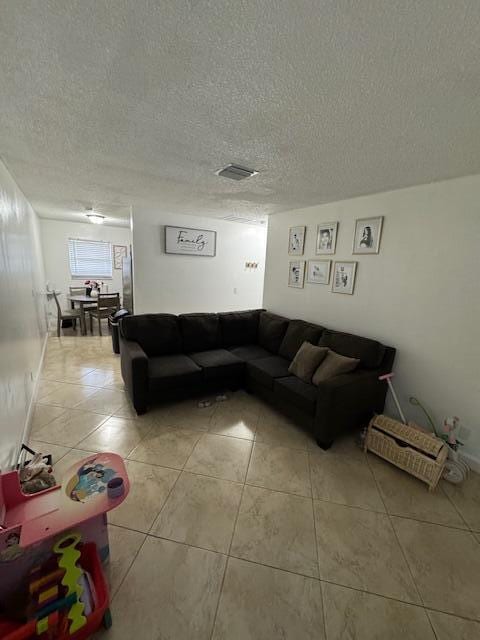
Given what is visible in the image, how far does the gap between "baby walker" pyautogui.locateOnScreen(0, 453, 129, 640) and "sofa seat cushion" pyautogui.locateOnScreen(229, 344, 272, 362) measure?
211 centimetres

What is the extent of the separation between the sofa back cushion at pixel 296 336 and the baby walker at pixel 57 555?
2296mm

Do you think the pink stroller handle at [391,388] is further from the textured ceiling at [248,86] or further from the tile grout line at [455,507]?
the textured ceiling at [248,86]

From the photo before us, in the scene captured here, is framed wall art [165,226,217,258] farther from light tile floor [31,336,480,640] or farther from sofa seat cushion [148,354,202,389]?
light tile floor [31,336,480,640]

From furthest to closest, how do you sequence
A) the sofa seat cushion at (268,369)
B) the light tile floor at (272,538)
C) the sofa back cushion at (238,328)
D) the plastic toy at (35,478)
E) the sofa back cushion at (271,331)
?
the sofa back cushion at (238,328)
the sofa back cushion at (271,331)
the sofa seat cushion at (268,369)
the plastic toy at (35,478)
the light tile floor at (272,538)

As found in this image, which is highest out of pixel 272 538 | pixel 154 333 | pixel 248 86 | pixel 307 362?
pixel 248 86

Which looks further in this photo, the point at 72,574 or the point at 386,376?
the point at 386,376

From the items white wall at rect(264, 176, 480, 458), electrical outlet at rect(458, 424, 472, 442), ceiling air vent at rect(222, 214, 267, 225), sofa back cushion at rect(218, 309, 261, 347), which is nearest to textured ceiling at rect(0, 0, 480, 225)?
white wall at rect(264, 176, 480, 458)

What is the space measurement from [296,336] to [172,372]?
5.07ft

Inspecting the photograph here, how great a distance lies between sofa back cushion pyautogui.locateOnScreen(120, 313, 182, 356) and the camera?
3.11m

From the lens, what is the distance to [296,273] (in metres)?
3.68

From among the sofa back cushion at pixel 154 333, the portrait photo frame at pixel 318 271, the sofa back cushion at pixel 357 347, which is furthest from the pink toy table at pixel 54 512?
the portrait photo frame at pixel 318 271

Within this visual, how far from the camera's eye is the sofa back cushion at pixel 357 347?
2.53m

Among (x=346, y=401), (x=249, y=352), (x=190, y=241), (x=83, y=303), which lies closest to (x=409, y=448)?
(x=346, y=401)

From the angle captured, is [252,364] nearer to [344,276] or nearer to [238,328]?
[238,328]
